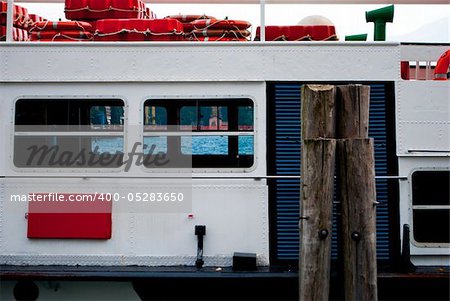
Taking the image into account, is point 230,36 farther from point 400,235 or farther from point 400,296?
point 400,296

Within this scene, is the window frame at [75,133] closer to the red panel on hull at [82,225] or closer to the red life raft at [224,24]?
the red panel on hull at [82,225]

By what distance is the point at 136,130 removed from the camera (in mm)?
5246

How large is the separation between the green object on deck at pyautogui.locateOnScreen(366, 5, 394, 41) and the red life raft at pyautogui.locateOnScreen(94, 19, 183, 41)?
2135 millimetres

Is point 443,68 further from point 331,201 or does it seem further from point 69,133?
point 69,133

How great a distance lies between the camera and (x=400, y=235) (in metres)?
5.18

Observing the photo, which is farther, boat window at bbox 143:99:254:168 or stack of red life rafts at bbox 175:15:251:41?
stack of red life rafts at bbox 175:15:251:41

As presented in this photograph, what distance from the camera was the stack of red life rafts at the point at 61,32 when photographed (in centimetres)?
564

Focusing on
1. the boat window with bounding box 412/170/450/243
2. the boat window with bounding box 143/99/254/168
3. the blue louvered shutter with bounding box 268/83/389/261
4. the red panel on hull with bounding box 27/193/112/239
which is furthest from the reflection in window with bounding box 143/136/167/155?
the boat window with bounding box 412/170/450/243

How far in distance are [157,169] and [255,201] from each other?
1.06m

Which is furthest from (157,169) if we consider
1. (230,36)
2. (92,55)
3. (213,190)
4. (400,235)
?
(400,235)

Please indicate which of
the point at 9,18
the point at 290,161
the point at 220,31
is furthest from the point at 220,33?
the point at 9,18

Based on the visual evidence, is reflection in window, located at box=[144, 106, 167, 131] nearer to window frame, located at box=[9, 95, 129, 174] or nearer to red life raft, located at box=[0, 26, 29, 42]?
window frame, located at box=[9, 95, 129, 174]

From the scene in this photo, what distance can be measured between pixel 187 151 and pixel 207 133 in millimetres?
280

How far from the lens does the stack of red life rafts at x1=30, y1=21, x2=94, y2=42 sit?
5.64m
